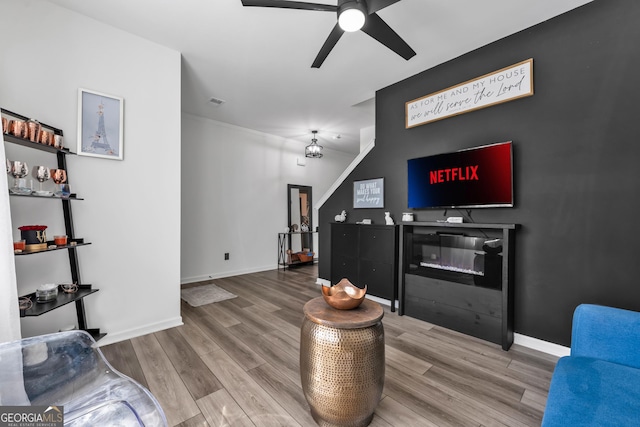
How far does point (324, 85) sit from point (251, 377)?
3.32 meters

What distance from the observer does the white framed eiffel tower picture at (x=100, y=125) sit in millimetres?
2277

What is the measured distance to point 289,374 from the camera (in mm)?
1919

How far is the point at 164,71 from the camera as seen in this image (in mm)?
2740

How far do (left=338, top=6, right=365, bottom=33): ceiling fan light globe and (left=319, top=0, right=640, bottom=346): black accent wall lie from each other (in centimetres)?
173

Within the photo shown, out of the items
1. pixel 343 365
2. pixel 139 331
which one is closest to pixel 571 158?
pixel 343 365

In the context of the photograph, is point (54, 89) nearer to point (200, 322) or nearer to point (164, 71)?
A: point (164, 71)

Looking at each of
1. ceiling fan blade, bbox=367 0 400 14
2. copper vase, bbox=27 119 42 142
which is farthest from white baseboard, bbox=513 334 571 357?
copper vase, bbox=27 119 42 142

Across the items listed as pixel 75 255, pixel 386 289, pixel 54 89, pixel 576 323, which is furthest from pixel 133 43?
pixel 576 323

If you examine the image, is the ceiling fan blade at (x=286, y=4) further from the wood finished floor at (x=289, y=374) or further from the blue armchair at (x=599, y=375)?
the wood finished floor at (x=289, y=374)

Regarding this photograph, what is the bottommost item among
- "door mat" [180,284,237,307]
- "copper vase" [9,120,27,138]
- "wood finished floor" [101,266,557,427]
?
"wood finished floor" [101,266,557,427]

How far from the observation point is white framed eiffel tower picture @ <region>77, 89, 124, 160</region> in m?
2.28

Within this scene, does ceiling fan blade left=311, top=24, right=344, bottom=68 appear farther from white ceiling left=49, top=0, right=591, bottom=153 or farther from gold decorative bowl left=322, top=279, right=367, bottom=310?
gold decorative bowl left=322, top=279, right=367, bottom=310

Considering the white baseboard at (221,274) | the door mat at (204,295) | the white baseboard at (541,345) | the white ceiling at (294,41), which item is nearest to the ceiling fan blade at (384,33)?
the white ceiling at (294,41)

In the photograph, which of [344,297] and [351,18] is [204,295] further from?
[351,18]
